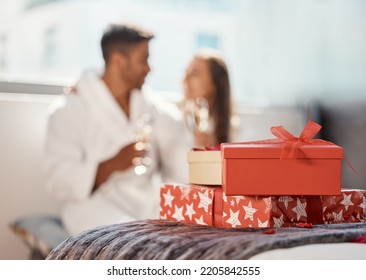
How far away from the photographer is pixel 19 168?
2.35 meters

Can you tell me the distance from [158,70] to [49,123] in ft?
2.10

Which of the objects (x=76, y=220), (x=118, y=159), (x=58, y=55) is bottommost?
(x=76, y=220)

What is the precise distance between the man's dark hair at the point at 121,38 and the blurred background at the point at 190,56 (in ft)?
0.93

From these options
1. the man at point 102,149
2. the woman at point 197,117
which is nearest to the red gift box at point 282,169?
the man at point 102,149

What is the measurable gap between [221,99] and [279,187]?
5.06 ft

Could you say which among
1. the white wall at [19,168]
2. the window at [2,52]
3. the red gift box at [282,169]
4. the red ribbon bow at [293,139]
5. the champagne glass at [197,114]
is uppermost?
the window at [2,52]

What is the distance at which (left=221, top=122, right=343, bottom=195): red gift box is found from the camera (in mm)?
931

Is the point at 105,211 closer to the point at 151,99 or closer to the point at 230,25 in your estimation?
the point at 151,99

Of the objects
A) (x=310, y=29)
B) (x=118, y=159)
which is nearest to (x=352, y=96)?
(x=310, y=29)

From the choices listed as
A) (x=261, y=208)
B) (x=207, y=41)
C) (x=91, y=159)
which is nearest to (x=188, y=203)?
(x=261, y=208)

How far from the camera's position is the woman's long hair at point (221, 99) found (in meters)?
2.42

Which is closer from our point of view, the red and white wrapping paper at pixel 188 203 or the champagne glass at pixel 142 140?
the red and white wrapping paper at pixel 188 203

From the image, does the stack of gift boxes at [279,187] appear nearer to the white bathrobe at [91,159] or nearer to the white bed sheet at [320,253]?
→ the white bed sheet at [320,253]

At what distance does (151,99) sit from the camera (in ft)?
7.72
